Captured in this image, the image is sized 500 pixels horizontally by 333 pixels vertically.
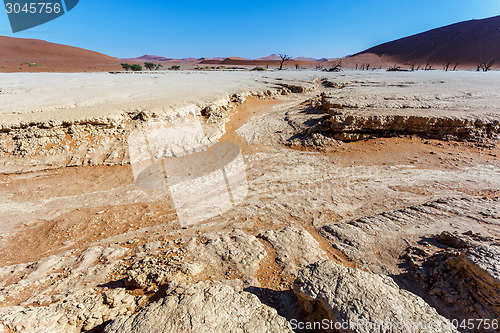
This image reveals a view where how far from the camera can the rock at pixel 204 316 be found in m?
1.60

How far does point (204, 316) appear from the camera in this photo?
167 cm

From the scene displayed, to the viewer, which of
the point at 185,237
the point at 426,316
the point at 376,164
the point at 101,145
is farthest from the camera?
the point at 101,145

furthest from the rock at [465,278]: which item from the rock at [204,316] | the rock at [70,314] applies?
the rock at [70,314]

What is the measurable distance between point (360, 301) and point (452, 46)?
3294 inches

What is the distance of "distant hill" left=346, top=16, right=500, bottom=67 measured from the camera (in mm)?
→ 51625

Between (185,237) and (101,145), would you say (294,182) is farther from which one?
(101,145)

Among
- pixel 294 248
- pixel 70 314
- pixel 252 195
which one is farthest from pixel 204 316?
pixel 252 195

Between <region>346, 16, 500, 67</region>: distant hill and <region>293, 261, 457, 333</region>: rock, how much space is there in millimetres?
71265

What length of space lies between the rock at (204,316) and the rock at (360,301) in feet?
1.13

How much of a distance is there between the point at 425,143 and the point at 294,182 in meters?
5.16

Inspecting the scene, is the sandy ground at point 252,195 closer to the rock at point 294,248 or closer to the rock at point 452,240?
the rock at point 294,248

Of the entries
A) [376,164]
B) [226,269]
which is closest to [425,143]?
[376,164]

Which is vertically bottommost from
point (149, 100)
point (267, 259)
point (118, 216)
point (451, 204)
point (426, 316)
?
point (118, 216)

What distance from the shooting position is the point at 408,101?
8.72 metres
